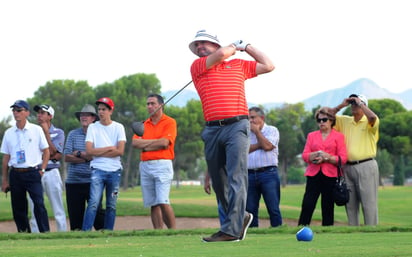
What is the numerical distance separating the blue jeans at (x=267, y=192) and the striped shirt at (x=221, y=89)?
4.37 metres

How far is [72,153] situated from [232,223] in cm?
566

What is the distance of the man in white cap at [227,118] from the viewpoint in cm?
797

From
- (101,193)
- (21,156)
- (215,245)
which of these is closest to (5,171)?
(21,156)

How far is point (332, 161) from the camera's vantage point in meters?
11.6

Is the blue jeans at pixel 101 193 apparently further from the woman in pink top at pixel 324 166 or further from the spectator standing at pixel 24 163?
the woman in pink top at pixel 324 166

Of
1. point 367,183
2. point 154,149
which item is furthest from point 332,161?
point 154,149

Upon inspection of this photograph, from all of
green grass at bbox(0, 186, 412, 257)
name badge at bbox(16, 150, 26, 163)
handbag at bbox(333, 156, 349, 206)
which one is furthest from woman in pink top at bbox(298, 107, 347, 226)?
name badge at bbox(16, 150, 26, 163)

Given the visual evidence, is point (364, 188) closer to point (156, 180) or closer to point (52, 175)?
point (156, 180)

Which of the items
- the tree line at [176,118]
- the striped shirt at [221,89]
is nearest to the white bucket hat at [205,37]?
the striped shirt at [221,89]

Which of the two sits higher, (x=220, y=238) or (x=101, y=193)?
(x=101, y=193)

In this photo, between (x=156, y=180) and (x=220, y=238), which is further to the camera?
(x=156, y=180)

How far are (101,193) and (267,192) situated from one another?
2.66 m

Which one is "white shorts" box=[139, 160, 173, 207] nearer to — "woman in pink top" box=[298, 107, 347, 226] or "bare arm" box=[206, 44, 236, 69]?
"woman in pink top" box=[298, 107, 347, 226]

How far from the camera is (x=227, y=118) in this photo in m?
8.07
